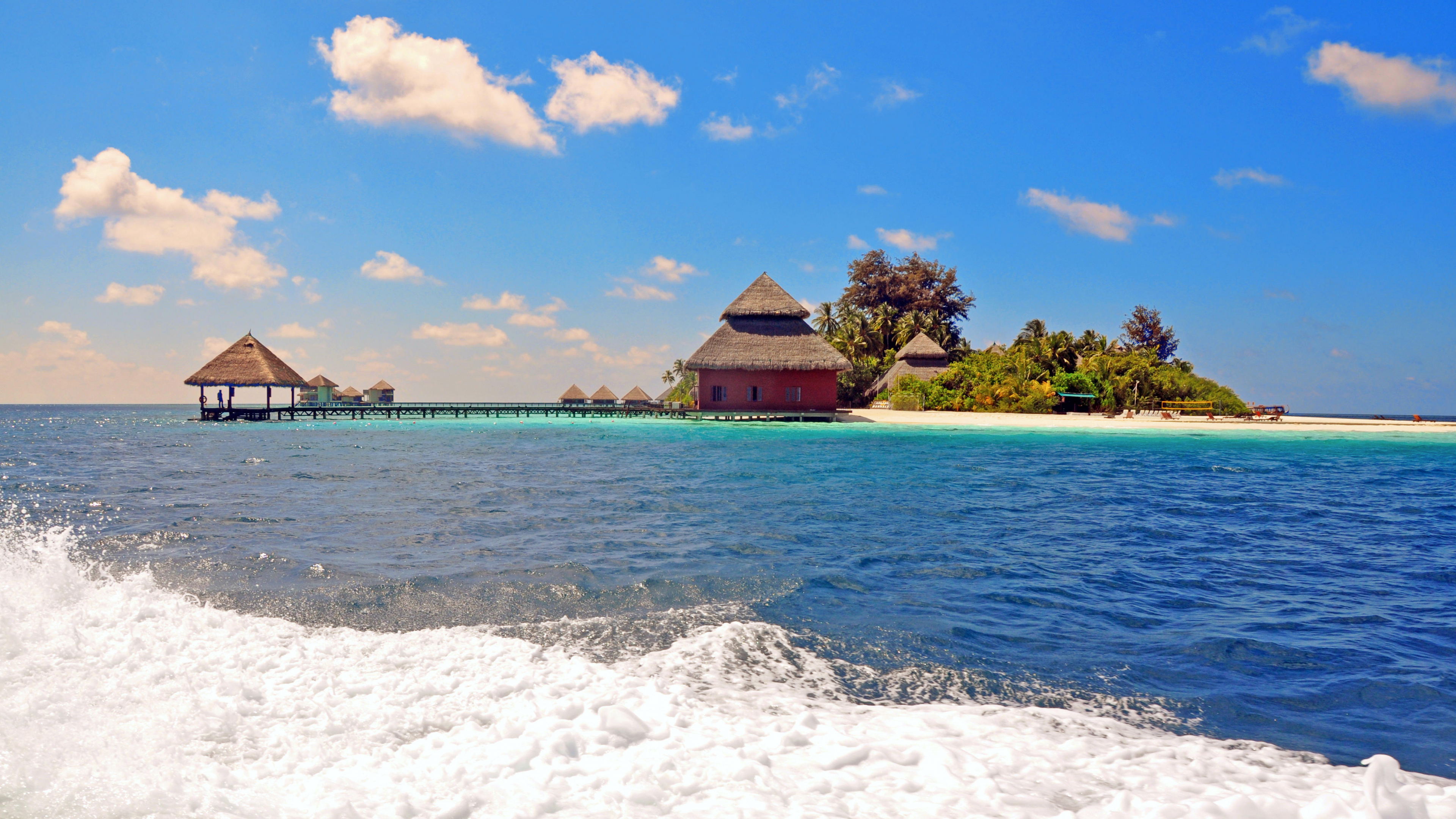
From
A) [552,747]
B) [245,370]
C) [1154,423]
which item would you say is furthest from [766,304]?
[552,747]

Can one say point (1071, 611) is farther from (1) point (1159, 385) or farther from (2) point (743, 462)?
(1) point (1159, 385)

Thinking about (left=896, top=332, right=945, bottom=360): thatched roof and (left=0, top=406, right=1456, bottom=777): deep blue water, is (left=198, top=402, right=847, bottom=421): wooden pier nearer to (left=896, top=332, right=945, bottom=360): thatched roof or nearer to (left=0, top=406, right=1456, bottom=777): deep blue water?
(left=896, top=332, right=945, bottom=360): thatched roof

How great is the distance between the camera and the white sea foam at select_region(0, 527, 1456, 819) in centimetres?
251

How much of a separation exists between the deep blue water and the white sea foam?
1.31 feet

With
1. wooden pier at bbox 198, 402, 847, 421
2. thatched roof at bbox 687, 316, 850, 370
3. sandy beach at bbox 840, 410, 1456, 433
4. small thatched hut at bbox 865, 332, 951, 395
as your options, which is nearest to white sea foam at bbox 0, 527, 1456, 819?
sandy beach at bbox 840, 410, 1456, 433

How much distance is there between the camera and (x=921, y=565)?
6535 mm

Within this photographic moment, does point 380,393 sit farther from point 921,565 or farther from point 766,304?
point 921,565

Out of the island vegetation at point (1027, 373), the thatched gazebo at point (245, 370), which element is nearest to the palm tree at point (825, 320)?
the island vegetation at point (1027, 373)

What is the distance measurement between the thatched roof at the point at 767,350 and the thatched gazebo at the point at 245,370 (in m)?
22.1

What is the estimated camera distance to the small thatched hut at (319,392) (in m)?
61.1

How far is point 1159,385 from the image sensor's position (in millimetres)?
35062

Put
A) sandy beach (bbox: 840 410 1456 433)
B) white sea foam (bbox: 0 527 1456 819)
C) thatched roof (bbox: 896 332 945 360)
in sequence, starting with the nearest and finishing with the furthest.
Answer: white sea foam (bbox: 0 527 1456 819)
sandy beach (bbox: 840 410 1456 433)
thatched roof (bbox: 896 332 945 360)

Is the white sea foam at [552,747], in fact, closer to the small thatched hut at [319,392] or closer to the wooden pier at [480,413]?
the wooden pier at [480,413]

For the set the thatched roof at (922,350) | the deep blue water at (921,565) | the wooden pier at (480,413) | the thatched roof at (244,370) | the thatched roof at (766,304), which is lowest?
the deep blue water at (921,565)
